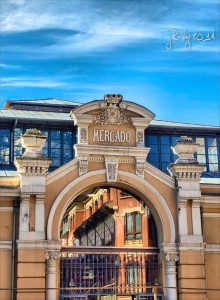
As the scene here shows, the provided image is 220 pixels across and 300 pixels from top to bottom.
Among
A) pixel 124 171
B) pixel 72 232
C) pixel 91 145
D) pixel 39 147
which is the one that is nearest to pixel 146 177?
pixel 124 171

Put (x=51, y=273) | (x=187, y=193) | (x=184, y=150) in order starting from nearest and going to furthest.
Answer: (x=51, y=273) → (x=187, y=193) → (x=184, y=150)

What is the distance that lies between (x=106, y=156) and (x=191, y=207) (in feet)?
13.9

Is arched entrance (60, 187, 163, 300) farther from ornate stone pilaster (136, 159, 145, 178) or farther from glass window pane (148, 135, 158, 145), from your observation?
glass window pane (148, 135, 158, 145)

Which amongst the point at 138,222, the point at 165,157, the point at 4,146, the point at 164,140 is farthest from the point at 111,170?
the point at 4,146

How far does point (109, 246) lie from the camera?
28.5 metres

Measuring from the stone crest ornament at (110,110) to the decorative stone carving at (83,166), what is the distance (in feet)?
5.93

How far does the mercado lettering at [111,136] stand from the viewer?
28.1 meters

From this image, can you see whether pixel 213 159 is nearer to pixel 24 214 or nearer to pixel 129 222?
pixel 129 222

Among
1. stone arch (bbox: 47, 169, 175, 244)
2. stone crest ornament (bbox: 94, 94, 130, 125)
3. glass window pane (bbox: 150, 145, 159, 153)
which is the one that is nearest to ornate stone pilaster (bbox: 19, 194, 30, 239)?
stone arch (bbox: 47, 169, 175, 244)

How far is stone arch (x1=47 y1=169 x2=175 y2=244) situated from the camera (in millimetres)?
27047

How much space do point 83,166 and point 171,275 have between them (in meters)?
5.80

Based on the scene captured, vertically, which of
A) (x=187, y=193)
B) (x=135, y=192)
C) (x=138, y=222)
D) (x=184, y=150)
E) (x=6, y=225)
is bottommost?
(x=6, y=225)

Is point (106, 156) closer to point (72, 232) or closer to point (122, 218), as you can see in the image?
point (122, 218)

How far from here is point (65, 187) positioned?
88.5ft
